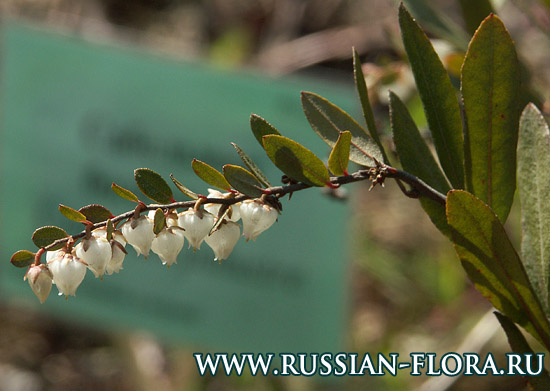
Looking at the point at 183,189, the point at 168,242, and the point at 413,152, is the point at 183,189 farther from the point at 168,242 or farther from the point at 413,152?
the point at 413,152

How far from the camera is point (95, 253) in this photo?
30 centimetres

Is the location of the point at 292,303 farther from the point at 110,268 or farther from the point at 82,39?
the point at 110,268

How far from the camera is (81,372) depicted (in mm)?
1569

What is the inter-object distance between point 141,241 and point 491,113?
0.67 feet

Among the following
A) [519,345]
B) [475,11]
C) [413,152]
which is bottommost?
[519,345]

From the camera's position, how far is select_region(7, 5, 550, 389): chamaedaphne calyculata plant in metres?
0.29

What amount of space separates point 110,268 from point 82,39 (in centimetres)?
111

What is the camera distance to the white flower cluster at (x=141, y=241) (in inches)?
11.7

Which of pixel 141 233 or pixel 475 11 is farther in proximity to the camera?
pixel 475 11

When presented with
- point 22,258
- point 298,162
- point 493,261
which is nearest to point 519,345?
point 493,261

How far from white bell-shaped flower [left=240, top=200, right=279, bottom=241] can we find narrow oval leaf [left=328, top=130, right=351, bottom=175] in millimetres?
40

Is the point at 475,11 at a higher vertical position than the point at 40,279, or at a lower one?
higher

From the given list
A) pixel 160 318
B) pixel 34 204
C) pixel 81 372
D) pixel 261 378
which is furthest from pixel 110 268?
pixel 81 372

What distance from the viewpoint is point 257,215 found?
30cm
